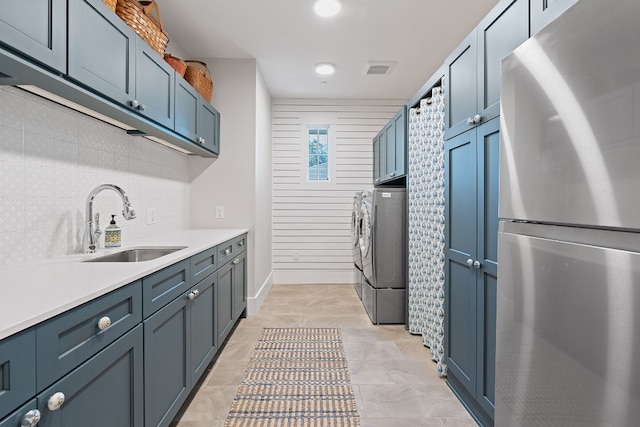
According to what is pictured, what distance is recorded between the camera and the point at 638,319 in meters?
0.66

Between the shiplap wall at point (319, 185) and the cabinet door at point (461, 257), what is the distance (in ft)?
9.71

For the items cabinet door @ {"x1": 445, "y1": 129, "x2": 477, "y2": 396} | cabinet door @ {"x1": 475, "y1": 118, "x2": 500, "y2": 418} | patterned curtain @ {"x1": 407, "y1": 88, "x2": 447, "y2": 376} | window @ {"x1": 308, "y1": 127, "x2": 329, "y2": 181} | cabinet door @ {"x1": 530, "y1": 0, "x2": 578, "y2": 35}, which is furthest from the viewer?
window @ {"x1": 308, "y1": 127, "x2": 329, "y2": 181}

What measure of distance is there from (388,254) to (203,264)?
6.18 ft

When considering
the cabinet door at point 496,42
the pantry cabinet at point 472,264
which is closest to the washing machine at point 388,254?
the pantry cabinet at point 472,264

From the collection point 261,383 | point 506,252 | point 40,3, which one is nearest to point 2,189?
point 40,3

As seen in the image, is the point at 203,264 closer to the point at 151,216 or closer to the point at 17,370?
the point at 151,216

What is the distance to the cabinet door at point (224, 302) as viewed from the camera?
2.53 m

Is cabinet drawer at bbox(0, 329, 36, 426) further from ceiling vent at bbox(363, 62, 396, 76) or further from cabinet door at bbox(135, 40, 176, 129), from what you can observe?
ceiling vent at bbox(363, 62, 396, 76)

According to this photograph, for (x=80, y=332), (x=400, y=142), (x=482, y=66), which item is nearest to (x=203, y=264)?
(x=80, y=332)

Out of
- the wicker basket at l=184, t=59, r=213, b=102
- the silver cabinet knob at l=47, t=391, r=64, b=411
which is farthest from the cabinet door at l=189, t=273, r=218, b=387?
the wicker basket at l=184, t=59, r=213, b=102

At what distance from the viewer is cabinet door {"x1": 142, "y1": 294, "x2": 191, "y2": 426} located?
1.44 m

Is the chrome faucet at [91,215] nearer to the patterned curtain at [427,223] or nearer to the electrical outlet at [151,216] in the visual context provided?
the electrical outlet at [151,216]

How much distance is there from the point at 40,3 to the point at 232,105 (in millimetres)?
2533

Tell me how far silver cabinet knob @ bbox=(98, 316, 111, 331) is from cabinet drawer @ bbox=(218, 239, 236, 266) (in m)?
1.40
